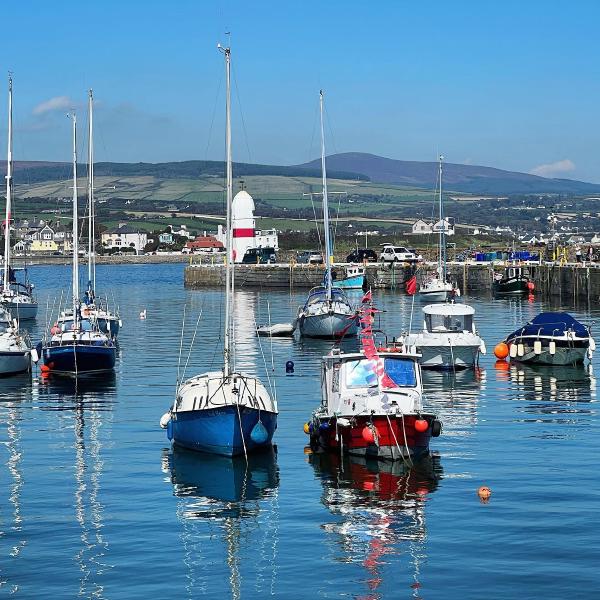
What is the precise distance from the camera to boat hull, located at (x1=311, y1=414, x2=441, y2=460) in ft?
106

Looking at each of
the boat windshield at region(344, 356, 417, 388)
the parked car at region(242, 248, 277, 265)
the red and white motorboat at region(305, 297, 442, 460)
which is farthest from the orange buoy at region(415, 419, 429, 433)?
the parked car at region(242, 248, 277, 265)

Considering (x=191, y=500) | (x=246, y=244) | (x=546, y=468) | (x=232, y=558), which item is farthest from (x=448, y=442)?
(x=246, y=244)

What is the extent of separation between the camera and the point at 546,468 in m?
32.5

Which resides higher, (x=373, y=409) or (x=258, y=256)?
(x=258, y=256)

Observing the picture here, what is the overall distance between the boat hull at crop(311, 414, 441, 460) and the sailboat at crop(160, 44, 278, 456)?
6.59ft

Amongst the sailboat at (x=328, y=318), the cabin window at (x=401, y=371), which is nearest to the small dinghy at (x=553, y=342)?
the sailboat at (x=328, y=318)

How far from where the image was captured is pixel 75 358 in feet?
167

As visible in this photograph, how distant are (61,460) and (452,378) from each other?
2124 centimetres

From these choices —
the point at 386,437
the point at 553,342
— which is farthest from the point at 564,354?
the point at 386,437

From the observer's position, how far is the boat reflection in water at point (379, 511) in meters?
23.4

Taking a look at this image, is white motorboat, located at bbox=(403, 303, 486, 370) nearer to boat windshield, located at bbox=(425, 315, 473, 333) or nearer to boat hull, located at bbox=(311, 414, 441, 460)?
boat windshield, located at bbox=(425, 315, 473, 333)

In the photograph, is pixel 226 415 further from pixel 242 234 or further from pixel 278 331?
pixel 242 234

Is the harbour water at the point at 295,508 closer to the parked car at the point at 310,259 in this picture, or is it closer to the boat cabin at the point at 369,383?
the boat cabin at the point at 369,383

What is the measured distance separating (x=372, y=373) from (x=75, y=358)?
20137mm
